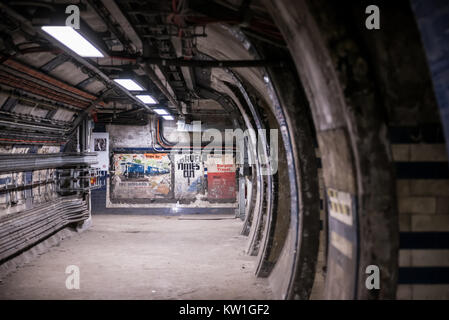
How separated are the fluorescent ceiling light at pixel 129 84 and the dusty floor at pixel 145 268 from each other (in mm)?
3412

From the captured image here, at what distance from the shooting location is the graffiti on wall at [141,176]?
45.9ft

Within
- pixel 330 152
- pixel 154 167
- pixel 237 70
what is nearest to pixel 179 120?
pixel 154 167

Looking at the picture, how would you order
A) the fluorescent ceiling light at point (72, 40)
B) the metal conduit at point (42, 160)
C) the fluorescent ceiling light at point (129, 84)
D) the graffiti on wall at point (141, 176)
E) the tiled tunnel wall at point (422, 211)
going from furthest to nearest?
1. the graffiti on wall at point (141, 176)
2. the metal conduit at point (42, 160)
3. the fluorescent ceiling light at point (129, 84)
4. the fluorescent ceiling light at point (72, 40)
5. the tiled tunnel wall at point (422, 211)

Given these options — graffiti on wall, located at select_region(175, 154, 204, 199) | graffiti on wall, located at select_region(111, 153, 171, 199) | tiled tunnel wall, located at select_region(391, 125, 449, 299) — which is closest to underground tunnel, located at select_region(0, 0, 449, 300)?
tiled tunnel wall, located at select_region(391, 125, 449, 299)

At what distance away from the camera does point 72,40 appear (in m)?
4.48

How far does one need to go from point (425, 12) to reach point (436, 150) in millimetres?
1185

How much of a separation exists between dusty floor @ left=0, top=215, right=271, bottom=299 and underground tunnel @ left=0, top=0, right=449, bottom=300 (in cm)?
5

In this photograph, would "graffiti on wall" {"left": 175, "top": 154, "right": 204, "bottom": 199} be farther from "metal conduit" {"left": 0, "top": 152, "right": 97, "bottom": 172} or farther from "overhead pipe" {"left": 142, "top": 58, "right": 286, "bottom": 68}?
"overhead pipe" {"left": 142, "top": 58, "right": 286, "bottom": 68}

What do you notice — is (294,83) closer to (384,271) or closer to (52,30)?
(384,271)

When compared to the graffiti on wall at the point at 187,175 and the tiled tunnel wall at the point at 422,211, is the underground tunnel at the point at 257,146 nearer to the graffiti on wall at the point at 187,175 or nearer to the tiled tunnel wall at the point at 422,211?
the tiled tunnel wall at the point at 422,211

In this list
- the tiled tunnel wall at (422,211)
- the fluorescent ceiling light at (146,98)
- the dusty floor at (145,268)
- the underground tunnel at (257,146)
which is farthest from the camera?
the fluorescent ceiling light at (146,98)

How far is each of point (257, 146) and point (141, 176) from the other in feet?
25.6

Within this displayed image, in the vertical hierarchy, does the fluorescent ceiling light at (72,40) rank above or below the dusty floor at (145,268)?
above

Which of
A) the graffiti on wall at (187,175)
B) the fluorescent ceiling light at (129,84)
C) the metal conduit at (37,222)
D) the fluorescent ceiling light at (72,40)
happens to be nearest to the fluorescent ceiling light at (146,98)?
the fluorescent ceiling light at (129,84)
